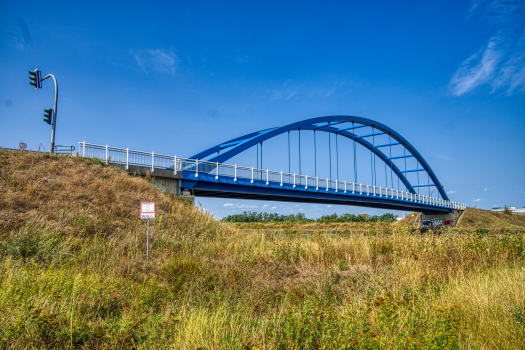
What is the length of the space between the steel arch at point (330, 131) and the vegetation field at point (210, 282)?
1252 centimetres

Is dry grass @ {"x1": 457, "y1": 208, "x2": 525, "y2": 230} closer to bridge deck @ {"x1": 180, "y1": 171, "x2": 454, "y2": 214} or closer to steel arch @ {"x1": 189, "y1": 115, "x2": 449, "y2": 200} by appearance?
steel arch @ {"x1": 189, "y1": 115, "x2": 449, "y2": 200}

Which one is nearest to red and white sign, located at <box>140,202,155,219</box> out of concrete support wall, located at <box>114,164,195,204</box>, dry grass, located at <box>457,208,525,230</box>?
concrete support wall, located at <box>114,164,195,204</box>

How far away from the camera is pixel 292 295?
19.1 feet

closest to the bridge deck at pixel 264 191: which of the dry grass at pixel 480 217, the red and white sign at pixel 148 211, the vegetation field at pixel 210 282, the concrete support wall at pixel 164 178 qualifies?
the concrete support wall at pixel 164 178

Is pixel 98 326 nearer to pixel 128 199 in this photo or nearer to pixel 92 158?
pixel 128 199

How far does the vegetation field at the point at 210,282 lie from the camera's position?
12.3 feet

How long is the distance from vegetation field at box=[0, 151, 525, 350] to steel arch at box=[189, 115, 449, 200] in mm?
12524

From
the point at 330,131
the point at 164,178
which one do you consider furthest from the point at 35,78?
the point at 330,131

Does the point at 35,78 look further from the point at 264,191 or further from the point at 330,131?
the point at 330,131

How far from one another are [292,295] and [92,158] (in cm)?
1401

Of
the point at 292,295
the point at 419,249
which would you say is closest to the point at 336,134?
the point at 419,249

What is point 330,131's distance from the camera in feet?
135

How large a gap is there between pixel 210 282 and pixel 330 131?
3690 cm

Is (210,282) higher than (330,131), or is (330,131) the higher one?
(330,131)
